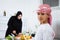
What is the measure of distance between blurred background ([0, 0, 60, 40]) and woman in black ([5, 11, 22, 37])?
0.14 feet

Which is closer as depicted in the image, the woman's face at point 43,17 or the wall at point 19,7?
the woman's face at point 43,17

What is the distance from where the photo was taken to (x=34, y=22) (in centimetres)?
178

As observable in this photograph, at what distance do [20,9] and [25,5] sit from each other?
7 cm

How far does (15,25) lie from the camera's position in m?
1.72

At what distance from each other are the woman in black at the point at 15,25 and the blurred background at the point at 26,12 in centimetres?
4

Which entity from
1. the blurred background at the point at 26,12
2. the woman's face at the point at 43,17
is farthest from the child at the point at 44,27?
the blurred background at the point at 26,12

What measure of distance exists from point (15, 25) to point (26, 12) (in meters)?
0.18

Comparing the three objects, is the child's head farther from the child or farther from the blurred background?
the blurred background

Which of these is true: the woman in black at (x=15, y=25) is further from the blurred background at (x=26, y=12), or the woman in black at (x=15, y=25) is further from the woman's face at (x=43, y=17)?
the woman's face at (x=43, y=17)

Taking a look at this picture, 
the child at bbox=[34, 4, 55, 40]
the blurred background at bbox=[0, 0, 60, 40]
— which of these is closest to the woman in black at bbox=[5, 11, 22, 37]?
the blurred background at bbox=[0, 0, 60, 40]

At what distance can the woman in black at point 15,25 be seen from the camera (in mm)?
1709

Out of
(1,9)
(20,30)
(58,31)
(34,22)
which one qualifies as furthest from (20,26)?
(58,31)

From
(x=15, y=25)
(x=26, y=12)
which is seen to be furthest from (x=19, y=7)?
(x=15, y=25)

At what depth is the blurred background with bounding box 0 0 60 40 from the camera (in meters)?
1.75
